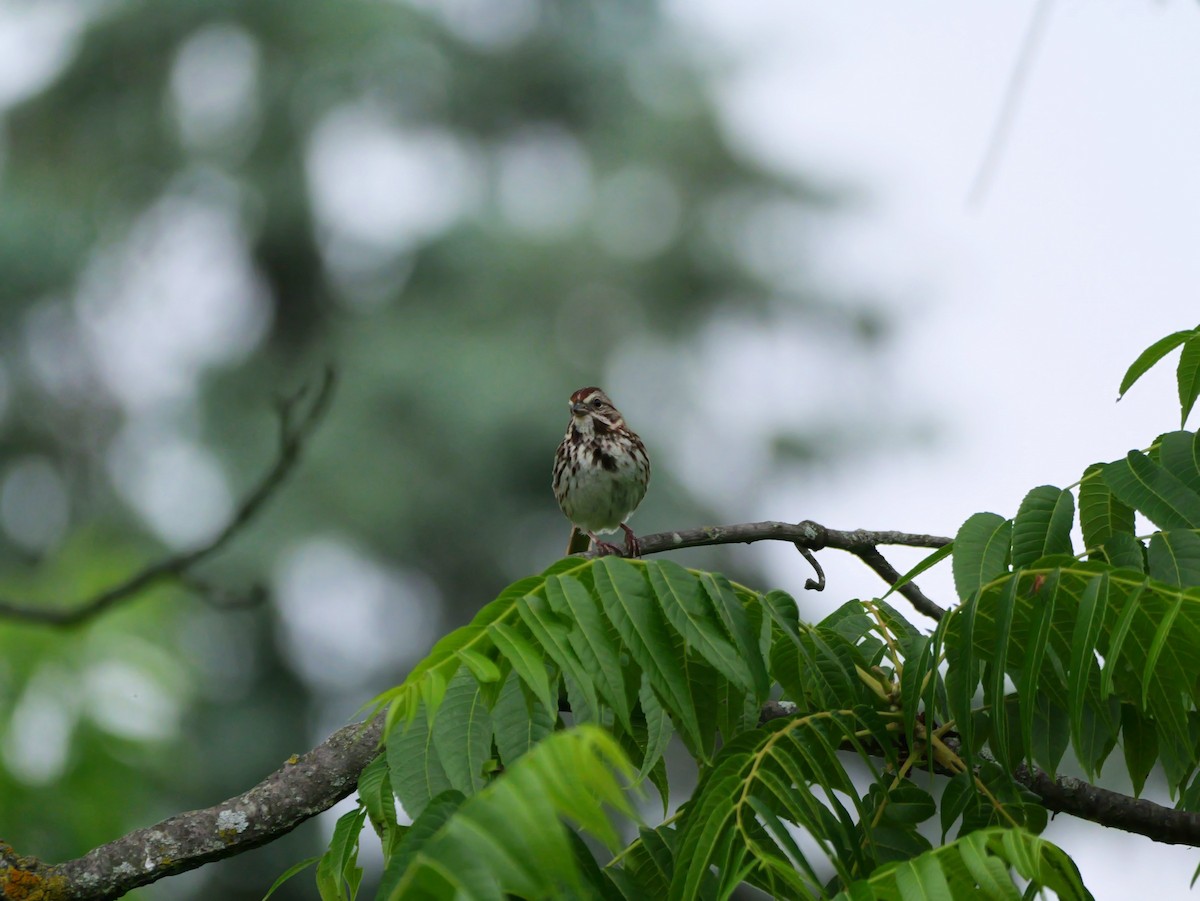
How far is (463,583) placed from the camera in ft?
48.0

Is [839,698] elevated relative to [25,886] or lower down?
elevated

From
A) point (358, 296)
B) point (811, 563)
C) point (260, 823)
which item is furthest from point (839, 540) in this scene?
point (358, 296)

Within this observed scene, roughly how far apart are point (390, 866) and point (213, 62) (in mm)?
16647

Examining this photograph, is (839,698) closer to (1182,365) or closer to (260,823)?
(1182,365)

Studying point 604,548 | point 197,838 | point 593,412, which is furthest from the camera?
point 593,412

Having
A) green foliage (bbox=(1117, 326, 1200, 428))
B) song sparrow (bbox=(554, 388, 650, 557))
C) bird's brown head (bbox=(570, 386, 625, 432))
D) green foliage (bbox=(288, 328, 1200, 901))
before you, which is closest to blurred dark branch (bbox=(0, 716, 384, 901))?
green foliage (bbox=(288, 328, 1200, 901))

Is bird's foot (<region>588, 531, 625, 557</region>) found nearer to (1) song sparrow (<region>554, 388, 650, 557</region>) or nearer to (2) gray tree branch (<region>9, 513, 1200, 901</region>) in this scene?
(1) song sparrow (<region>554, 388, 650, 557</region>)

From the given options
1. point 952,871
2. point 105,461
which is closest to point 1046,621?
point 952,871

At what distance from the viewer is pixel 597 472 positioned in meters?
6.70

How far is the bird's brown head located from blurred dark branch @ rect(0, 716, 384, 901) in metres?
3.92

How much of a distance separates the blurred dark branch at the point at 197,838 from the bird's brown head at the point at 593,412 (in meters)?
3.92

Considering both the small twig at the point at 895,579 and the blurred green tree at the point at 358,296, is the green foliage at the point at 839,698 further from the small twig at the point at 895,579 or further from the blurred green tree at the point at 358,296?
the blurred green tree at the point at 358,296

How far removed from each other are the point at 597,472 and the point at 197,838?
12.9ft

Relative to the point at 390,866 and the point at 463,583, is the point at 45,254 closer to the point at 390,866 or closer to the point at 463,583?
the point at 463,583
